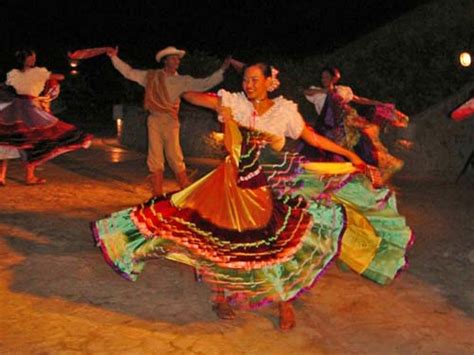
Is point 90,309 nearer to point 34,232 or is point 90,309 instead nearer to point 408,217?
point 34,232

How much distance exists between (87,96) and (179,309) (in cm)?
2011

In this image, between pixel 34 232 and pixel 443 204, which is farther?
pixel 443 204

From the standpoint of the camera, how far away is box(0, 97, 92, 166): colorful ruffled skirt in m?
9.44

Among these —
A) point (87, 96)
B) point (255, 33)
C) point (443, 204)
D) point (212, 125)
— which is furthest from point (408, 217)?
point (87, 96)

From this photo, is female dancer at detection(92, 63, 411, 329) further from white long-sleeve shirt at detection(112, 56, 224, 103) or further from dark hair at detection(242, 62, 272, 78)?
white long-sleeve shirt at detection(112, 56, 224, 103)

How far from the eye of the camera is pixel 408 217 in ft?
28.2

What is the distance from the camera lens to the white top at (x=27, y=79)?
9344mm

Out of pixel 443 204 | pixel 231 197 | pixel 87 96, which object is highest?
pixel 231 197

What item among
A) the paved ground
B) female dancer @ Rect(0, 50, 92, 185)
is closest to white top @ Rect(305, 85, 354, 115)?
the paved ground

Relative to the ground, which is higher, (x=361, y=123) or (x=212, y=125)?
(x=361, y=123)

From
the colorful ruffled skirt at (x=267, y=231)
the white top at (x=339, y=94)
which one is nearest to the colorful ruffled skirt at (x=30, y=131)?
the white top at (x=339, y=94)

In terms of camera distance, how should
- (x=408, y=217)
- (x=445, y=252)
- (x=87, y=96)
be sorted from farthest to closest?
(x=87, y=96) → (x=408, y=217) → (x=445, y=252)

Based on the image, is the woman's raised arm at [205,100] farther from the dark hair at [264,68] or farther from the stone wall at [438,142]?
the stone wall at [438,142]

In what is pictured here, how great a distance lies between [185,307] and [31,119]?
212 inches
